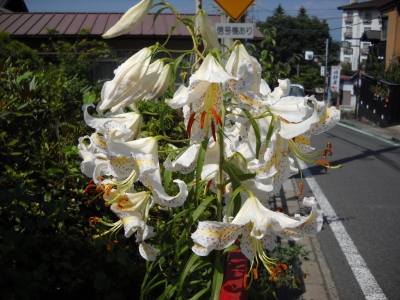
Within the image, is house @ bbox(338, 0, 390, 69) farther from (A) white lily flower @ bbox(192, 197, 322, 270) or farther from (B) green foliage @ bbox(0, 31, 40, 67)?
(A) white lily flower @ bbox(192, 197, 322, 270)

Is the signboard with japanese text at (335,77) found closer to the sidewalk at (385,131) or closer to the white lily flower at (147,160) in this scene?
the sidewalk at (385,131)

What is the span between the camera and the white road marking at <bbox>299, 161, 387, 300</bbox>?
4633 millimetres

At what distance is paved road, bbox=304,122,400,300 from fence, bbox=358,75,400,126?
8416 millimetres

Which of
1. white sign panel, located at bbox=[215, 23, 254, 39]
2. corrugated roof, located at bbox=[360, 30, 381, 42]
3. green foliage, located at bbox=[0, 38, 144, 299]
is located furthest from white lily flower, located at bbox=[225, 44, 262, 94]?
corrugated roof, located at bbox=[360, 30, 381, 42]

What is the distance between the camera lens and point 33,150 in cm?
302

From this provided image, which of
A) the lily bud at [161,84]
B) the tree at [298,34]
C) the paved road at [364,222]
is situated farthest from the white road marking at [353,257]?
the tree at [298,34]

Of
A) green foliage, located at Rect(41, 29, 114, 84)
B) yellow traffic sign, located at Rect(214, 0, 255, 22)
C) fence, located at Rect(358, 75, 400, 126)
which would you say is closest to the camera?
yellow traffic sign, located at Rect(214, 0, 255, 22)

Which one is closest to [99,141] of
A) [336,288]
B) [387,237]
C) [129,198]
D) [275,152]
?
[129,198]

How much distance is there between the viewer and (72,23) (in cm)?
1495

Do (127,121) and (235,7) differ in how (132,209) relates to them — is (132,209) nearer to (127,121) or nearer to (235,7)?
(127,121)

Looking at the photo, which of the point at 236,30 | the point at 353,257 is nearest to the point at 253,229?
the point at 353,257

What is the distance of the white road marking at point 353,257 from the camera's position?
4.63 metres

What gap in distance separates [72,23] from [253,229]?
1420 cm

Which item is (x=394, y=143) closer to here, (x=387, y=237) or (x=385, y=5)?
(x=387, y=237)
